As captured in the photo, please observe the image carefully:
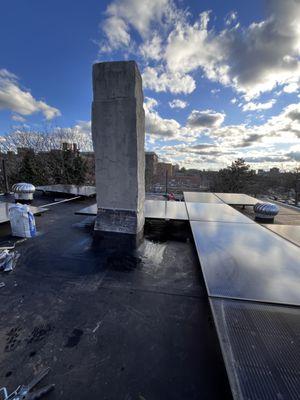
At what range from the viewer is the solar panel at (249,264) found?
147 centimetres

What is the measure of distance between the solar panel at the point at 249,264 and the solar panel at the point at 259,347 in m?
0.12

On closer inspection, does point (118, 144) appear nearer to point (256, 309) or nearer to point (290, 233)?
point (256, 309)

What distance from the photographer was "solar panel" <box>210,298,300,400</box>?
0.85m

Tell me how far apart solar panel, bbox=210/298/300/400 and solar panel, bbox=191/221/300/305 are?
0.39ft

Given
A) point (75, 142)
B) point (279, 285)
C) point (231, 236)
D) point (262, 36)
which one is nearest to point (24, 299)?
point (279, 285)

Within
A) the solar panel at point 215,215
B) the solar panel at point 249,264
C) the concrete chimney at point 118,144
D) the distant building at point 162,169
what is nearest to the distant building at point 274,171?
the distant building at point 162,169

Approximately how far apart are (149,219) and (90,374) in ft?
9.28

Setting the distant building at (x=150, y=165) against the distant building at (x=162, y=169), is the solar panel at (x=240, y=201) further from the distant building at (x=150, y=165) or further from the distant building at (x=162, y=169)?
the distant building at (x=150, y=165)

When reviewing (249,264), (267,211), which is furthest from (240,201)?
(249,264)

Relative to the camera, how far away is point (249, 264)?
191 centimetres

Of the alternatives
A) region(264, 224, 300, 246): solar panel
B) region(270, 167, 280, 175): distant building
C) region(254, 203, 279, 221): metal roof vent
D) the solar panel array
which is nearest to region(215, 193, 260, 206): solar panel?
region(254, 203, 279, 221): metal roof vent

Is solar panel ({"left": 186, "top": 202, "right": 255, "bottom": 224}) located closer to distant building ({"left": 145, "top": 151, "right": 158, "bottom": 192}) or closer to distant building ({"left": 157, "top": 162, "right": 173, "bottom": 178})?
distant building ({"left": 157, "top": 162, "right": 173, "bottom": 178})

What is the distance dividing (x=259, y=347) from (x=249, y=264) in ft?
3.22

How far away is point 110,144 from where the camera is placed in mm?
2980
